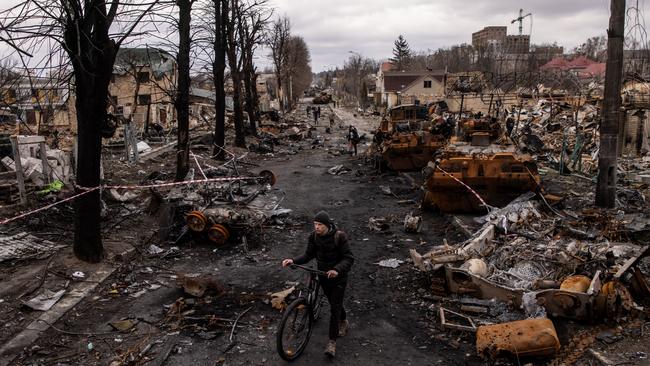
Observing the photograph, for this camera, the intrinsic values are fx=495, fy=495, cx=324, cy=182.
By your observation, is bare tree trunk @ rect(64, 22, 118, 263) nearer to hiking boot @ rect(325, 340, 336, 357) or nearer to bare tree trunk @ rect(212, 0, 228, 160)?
hiking boot @ rect(325, 340, 336, 357)

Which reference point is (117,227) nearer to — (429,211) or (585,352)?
(429,211)

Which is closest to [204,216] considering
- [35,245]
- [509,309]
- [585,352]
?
[35,245]

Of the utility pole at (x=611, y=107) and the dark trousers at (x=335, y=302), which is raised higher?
the utility pole at (x=611, y=107)

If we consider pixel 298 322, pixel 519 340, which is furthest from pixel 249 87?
pixel 519 340

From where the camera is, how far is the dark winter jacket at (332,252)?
5.45 metres

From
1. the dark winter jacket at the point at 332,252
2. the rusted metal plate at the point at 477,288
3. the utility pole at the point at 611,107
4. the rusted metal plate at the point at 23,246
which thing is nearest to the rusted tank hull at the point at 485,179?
the utility pole at the point at 611,107

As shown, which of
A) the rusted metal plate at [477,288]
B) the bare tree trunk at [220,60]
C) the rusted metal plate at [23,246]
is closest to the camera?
the rusted metal plate at [477,288]

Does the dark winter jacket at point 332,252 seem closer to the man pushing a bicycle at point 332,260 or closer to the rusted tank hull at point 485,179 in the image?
the man pushing a bicycle at point 332,260

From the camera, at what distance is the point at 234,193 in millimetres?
10336

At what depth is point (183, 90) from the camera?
46.2 ft

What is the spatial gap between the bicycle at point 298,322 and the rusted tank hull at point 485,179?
5615 millimetres

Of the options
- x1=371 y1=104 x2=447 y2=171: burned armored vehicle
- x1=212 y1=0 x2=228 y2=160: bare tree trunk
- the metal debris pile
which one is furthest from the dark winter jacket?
x1=212 y1=0 x2=228 y2=160: bare tree trunk

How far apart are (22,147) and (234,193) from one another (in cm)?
532

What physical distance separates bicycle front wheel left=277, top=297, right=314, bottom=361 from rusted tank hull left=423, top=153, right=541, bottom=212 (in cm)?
583
